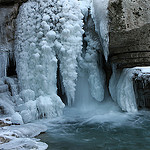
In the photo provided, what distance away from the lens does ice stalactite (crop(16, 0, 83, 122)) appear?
541cm

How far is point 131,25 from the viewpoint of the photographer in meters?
5.18

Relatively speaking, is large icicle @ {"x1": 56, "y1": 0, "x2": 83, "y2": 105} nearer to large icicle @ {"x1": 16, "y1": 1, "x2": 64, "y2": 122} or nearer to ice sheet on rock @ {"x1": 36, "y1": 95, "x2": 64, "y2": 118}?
large icicle @ {"x1": 16, "y1": 1, "x2": 64, "y2": 122}

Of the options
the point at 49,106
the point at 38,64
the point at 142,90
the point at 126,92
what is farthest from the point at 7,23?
the point at 142,90

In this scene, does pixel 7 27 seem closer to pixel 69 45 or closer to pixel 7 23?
pixel 7 23

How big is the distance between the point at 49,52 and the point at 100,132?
2.38 m

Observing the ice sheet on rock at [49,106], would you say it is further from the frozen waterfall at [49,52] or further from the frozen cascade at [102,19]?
the frozen cascade at [102,19]

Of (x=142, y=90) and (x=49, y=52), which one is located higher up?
(x=49, y=52)

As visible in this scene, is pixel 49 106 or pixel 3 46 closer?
pixel 49 106

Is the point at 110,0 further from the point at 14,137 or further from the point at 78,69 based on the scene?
the point at 14,137

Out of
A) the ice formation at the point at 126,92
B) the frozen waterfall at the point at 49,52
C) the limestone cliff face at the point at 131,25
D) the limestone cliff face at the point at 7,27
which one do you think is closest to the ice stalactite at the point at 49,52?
the frozen waterfall at the point at 49,52

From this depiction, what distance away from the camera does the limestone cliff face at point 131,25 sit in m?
5.19

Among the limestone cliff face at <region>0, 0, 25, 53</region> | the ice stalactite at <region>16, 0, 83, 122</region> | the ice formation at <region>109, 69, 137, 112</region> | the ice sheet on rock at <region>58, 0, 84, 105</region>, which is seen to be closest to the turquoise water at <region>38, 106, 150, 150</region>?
the ice formation at <region>109, 69, 137, 112</region>

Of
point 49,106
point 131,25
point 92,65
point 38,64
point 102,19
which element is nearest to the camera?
point 131,25

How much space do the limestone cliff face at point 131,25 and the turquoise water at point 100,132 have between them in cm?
162
